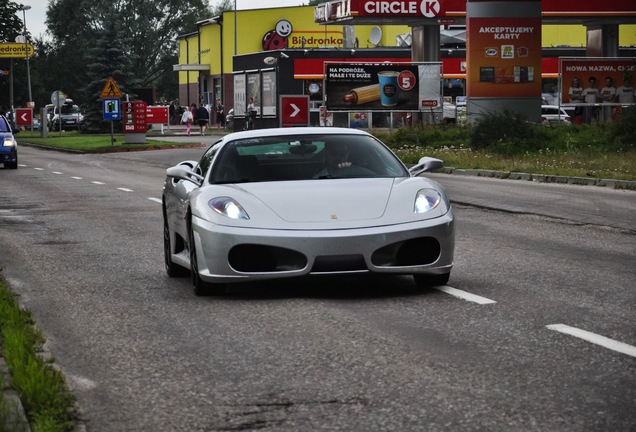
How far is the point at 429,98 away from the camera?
5006 cm

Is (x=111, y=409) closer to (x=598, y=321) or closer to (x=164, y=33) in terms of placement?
(x=598, y=321)

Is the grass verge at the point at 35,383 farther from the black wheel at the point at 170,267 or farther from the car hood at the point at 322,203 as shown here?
the black wheel at the point at 170,267

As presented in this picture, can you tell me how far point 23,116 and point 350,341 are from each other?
78693 mm

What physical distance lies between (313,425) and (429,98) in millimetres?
44844

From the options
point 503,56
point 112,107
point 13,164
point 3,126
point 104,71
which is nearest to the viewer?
point 13,164

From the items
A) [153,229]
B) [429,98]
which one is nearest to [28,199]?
[153,229]

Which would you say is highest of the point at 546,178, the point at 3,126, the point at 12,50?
the point at 12,50

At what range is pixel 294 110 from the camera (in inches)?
1503

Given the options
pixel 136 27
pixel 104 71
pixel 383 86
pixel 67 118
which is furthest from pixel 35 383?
pixel 136 27

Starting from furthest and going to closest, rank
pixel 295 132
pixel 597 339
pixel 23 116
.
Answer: pixel 23 116, pixel 295 132, pixel 597 339

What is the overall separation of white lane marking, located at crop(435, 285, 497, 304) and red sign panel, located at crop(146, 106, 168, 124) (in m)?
65.8

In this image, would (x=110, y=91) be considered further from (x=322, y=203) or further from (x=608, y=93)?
(x=322, y=203)

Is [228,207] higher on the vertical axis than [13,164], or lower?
higher

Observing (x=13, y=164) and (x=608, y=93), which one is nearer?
(x=13, y=164)
